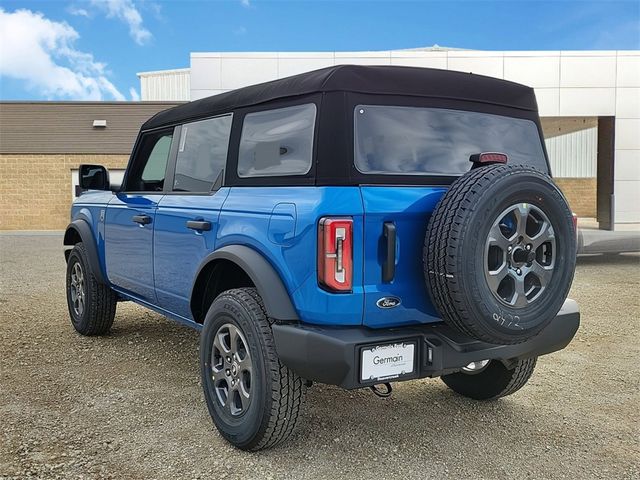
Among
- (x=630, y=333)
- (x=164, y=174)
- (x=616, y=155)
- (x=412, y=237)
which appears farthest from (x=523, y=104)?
(x=616, y=155)

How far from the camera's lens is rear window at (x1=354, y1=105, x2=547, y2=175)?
2.93m

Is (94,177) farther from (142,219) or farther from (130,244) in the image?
(142,219)

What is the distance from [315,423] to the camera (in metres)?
3.59

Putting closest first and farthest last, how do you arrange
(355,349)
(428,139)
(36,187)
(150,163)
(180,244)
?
(355,349)
(428,139)
(180,244)
(150,163)
(36,187)

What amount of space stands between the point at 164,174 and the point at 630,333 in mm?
4701

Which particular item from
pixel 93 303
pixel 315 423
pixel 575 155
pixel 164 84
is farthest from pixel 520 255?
pixel 575 155

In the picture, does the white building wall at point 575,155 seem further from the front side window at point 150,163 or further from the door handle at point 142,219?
the door handle at point 142,219

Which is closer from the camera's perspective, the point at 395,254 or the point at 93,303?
the point at 395,254

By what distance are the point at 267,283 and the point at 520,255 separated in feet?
3.91

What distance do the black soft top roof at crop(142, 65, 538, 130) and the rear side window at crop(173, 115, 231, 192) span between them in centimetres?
11

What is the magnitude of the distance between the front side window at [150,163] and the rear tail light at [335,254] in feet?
6.61

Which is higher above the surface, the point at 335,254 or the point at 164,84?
the point at 164,84

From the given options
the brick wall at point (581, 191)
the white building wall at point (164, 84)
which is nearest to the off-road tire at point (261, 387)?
the brick wall at point (581, 191)

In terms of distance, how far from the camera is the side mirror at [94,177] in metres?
5.12
